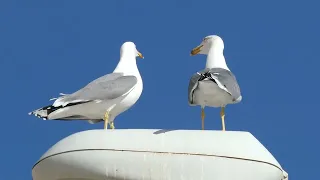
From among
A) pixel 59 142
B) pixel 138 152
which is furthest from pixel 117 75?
pixel 138 152

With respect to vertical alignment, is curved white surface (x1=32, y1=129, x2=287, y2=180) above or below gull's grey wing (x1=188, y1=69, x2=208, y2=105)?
below

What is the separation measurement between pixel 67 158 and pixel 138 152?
27.3 inches

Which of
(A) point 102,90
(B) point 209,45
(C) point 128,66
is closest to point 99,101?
(A) point 102,90

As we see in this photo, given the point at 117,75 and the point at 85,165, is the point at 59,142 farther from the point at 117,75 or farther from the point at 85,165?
the point at 117,75

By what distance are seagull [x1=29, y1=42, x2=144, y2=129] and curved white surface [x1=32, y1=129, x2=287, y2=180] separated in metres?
1.08

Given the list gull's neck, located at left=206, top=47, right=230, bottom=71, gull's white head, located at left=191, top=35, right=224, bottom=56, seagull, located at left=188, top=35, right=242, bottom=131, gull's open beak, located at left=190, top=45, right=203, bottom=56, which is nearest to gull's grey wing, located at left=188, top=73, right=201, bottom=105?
seagull, located at left=188, top=35, right=242, bottom=131

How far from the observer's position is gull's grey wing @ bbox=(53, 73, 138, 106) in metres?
6.11

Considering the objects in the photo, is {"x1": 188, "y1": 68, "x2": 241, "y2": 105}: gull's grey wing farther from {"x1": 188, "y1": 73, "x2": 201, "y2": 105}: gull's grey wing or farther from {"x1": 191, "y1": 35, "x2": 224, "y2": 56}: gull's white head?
{"x1": 191, "y1": 35, "x2": 224, "y2": 56}: gull's white head

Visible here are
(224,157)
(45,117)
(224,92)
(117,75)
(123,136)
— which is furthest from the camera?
(117,75)

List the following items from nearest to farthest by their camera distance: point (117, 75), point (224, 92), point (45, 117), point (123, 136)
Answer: point (123, 136) → point (224, 92) → point (45, 117) → point (117, 75)

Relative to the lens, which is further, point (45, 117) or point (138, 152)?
point (45, 117)

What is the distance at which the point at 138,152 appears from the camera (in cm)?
471

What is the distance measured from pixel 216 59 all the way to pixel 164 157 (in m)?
1.89

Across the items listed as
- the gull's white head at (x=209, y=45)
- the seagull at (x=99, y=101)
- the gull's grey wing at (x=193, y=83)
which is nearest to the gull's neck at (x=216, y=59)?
the gull's white head at (x=209, y=45)
